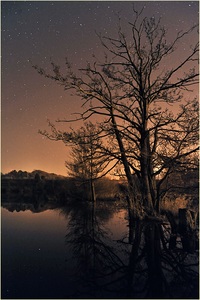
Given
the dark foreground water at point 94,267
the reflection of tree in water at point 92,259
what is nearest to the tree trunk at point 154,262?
the dark foreground water at point 94,267

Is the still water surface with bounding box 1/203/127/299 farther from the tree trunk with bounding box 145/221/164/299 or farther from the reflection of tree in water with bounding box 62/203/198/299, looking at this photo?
the tree trunk with bounding box 145/221/164/299

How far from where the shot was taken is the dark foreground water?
484 centimetres

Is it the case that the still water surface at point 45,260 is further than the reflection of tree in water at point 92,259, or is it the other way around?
the reflection of tree in water at point 92,259

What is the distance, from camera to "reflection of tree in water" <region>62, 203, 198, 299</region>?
487 centimetres

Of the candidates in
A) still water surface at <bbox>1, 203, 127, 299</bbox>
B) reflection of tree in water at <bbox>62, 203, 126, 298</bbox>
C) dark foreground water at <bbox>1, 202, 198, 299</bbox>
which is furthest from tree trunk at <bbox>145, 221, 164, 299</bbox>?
still water surface at <bbox>1, 203, 127, 299</bbox>

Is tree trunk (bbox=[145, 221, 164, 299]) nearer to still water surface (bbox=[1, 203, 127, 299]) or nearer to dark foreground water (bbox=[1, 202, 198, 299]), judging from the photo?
dark foreground water (bbox=[1, 202, 198, 299])

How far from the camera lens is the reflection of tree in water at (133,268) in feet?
16.0

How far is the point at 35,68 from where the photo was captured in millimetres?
13852

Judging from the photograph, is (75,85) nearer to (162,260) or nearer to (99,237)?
(99,237)

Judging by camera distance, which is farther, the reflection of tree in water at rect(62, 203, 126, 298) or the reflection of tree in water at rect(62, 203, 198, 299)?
the reflection of tree in water at rect(62, 203, 126, 298)

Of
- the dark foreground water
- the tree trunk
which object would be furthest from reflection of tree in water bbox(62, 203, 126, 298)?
the tree trunk

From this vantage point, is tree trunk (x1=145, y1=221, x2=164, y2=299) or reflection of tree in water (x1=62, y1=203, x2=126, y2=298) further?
reflection of tree in water (x1=62, y1=203, x2=126, y2=298)

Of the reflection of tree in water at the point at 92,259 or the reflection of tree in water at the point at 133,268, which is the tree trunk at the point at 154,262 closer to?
the reflection of tree in water at the point at 133,268

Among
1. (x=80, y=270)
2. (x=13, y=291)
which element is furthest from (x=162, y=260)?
(x=13, y=291)
